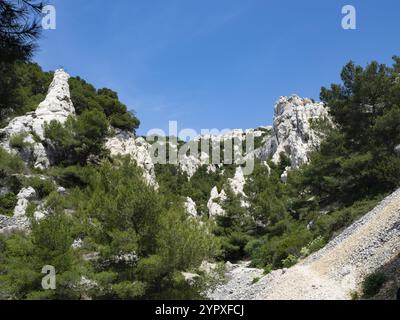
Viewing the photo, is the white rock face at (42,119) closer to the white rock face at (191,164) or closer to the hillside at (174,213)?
the hillside at (174,213)

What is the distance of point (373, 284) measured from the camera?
10141 millimetres

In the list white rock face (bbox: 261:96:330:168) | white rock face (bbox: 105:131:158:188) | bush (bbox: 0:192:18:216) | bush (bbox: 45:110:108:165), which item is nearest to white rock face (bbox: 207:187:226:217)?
white rock face (bbox: 105:131:158:188)

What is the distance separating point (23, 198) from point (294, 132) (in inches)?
1778

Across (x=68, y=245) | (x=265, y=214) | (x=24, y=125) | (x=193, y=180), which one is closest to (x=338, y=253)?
(x=68, y=245)

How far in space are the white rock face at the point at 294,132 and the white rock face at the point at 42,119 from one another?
30.9 metres

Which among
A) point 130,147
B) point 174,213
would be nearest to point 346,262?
point 174,213

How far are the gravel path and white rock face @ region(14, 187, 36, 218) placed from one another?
17064 mm

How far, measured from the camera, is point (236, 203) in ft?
127

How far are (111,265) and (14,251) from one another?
13.7 ft

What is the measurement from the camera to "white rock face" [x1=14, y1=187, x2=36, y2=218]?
2700 centimetres

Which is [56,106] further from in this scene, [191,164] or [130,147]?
[191,164]

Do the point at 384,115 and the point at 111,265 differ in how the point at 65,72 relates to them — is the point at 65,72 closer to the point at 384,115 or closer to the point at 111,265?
the point at 384,115

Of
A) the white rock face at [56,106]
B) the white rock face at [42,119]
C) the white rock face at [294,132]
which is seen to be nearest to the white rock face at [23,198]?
the white rock face at [42,119]

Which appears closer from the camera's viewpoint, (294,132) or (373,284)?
(373,284)
